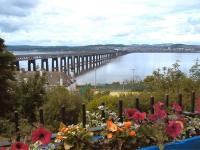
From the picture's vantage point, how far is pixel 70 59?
483 ft

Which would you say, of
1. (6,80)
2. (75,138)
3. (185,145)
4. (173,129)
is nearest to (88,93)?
(6,80)

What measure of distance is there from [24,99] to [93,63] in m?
134

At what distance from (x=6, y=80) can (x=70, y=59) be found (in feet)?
379

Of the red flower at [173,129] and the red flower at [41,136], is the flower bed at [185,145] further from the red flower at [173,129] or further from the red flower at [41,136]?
the red flower at [41,136]

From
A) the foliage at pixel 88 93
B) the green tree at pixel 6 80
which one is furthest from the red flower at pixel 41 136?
the green tree at pixel 6 80

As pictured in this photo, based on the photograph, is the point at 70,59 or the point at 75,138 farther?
the point at 70,59

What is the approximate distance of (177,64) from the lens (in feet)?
61.0

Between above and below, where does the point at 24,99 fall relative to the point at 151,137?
below

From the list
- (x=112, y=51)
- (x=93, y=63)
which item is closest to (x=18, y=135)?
(x=93, y=63)

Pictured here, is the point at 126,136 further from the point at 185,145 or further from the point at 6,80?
the point at 6,80

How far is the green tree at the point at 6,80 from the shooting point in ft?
101

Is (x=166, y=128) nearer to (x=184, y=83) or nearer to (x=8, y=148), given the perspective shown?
(x=8, y=148)

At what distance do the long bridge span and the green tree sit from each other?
81139 mm

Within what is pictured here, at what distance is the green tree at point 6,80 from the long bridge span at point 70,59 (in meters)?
81.1
